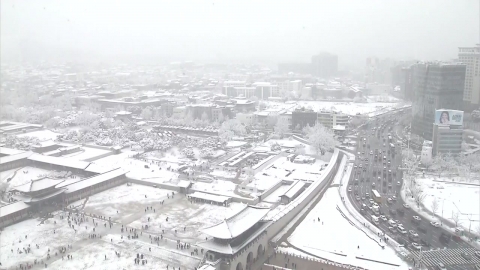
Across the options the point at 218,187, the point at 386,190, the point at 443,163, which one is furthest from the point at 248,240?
the point at 443,163

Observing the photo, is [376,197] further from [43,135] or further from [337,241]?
[43,135]

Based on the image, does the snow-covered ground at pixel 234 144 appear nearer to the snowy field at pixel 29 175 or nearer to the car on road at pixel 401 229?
the snowy field at pixel 29 175

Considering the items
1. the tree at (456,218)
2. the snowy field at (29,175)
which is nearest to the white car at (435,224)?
the tree at (456,218)

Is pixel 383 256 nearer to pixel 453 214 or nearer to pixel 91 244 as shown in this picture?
pixel 453 214

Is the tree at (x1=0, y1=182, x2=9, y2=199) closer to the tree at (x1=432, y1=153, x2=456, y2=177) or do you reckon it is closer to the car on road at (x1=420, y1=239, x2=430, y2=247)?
the car on road at (x1=420, y1=239, x2=430, y2=247)

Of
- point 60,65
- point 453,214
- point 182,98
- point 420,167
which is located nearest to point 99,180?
point 453,214

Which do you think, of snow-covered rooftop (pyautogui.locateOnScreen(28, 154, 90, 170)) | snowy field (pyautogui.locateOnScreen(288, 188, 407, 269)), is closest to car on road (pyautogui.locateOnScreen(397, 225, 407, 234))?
snowy field (pyautogui.locateOnScreen(288, 188, 407, 269))

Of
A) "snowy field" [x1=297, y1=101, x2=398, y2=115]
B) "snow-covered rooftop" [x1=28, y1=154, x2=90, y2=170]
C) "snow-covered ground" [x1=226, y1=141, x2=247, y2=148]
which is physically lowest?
"snow-covered ground" [x1=226, y1=141, x2=247, y2=148]
